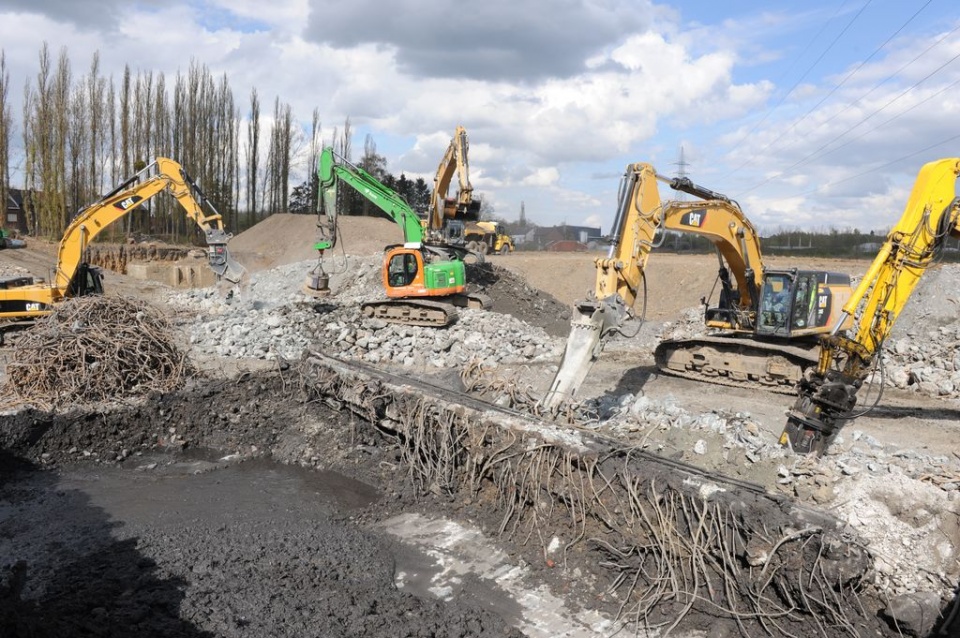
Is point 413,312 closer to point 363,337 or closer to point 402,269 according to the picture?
point 402,269

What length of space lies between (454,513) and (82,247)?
10.2m

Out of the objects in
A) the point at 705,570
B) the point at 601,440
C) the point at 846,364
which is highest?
the point at 846,364

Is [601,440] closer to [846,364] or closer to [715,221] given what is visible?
[846,364]

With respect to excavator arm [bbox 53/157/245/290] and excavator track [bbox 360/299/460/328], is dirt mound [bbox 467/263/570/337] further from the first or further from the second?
excavator arm [bbox 53/157/245/290]

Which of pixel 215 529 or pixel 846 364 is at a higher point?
pixel 846 364

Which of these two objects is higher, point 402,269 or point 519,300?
point 402,269

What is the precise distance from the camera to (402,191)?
128 ft

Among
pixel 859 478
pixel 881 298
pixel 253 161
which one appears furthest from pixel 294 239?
pixel 859 478

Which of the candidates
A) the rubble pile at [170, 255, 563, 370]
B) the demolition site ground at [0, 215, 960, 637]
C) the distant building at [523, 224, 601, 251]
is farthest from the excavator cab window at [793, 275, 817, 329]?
the distant building at [523, 224, 601, 251]

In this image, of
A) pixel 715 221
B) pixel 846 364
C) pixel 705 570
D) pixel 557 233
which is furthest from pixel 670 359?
pixel 557 233

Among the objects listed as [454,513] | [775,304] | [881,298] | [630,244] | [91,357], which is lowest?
[454,513]

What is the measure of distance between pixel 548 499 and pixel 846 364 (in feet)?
11.5

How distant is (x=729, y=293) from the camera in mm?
11977

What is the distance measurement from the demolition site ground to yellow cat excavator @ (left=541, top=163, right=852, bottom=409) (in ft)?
2.04
